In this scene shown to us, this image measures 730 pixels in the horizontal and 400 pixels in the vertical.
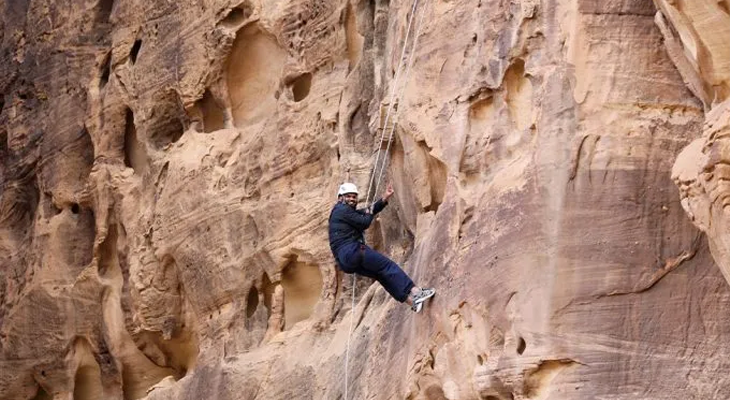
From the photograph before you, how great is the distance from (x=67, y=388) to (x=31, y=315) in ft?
3.36

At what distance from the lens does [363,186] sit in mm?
18109

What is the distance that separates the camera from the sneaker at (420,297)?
49.8 ft

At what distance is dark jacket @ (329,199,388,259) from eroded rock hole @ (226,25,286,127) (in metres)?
4.08

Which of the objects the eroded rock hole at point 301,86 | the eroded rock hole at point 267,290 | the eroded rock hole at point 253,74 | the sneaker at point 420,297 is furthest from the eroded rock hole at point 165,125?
the sneaker at point 420,297

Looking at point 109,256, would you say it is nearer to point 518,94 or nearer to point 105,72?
point 105,72

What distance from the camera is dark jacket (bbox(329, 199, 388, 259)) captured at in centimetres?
1608

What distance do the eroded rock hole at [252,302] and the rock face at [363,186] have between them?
23 millimetres

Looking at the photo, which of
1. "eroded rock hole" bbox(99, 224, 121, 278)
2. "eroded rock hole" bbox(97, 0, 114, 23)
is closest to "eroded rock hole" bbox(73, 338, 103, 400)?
"eroded rock hole" bbox(99, 224, 121, 278)

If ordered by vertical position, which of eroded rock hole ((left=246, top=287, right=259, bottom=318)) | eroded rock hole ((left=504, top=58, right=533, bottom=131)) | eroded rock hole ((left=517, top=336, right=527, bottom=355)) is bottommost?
eroded rock hole ((left=517, top=336, right=527, bottom=355))

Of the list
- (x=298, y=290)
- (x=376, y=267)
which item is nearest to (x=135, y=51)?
(x=298, y=290)

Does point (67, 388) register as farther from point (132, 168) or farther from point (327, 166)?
point (327, 166)

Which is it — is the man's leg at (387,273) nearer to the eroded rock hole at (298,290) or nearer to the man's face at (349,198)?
the man's face at (349,198)

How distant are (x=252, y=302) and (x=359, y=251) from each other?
397 cm

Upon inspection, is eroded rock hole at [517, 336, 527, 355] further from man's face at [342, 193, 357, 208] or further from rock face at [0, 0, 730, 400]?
man's face at [342, 193, 357, 208]
